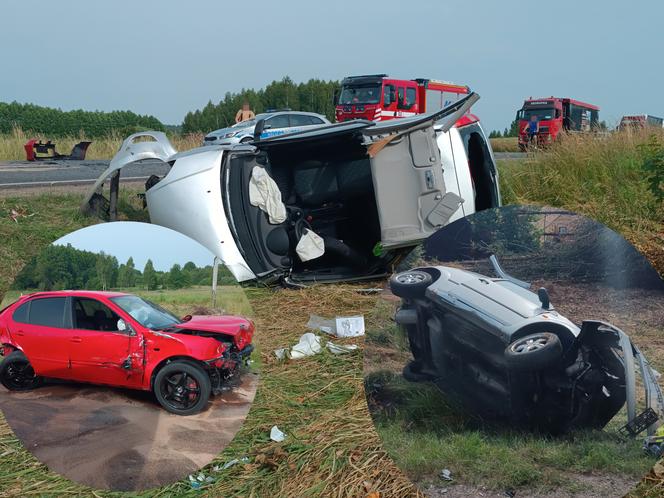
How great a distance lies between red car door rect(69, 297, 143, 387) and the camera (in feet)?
8.71

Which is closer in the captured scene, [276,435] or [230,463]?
[230,463]

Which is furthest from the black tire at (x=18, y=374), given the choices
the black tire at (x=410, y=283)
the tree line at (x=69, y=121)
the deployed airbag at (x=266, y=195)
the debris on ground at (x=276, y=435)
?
the tree line at (x=69, y=121)

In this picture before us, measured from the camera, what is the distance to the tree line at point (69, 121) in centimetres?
2880

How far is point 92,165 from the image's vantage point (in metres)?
16.0

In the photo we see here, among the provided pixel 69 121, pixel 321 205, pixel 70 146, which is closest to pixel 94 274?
pixel 321 205

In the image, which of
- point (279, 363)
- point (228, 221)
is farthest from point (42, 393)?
point (228, 221)

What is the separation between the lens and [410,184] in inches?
234

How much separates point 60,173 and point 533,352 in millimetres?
12885

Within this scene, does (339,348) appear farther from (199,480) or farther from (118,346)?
(118,346)

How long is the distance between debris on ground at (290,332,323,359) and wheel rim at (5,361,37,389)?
2059 millimetres

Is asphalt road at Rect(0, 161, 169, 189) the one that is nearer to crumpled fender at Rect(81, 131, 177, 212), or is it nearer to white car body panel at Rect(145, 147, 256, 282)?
crumpled fender at Rect(81, 131, 177, 212)

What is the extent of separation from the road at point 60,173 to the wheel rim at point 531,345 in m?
8.80

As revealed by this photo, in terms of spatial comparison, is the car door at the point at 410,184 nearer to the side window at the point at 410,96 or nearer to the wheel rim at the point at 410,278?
the wheel rim at the point at 410,278

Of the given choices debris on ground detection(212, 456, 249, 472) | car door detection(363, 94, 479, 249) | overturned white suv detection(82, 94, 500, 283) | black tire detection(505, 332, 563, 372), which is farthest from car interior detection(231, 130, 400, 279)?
Result: black tire detection(505, 332, 563, 372)
